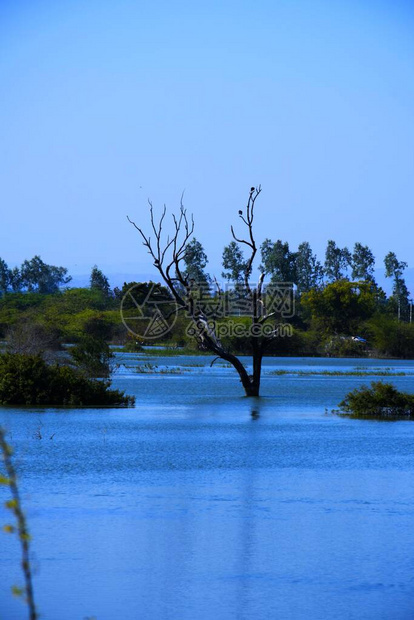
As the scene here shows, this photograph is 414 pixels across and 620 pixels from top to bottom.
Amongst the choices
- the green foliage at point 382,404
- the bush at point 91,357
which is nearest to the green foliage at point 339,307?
the bush at point 91,357

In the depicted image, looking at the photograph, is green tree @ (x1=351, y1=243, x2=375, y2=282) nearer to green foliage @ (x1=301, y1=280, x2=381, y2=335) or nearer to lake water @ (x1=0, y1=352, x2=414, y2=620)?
green foliage @ (x1=301, y1=280, x2=381, y2=335)

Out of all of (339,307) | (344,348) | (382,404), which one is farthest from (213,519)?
(339,307)

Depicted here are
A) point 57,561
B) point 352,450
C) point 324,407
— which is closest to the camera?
point 57,561

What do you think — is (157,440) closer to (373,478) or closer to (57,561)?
(373,478)

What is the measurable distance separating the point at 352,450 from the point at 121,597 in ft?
35.9

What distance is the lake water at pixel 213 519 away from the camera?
9102 millimetres

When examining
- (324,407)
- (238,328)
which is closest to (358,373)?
(324,407)

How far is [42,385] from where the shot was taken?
2708cm

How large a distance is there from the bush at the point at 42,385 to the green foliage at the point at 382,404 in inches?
267

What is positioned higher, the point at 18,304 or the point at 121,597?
the point at 18,304

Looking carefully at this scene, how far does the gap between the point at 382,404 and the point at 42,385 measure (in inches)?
353

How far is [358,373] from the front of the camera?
48.0 meters

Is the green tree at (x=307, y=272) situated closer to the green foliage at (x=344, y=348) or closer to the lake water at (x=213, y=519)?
the green foliage at (x=344, y=348)

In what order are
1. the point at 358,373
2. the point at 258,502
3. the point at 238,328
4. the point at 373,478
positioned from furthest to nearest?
the point at 238,328, the point at 358,373, the point at 373,478, the point at 258,502
